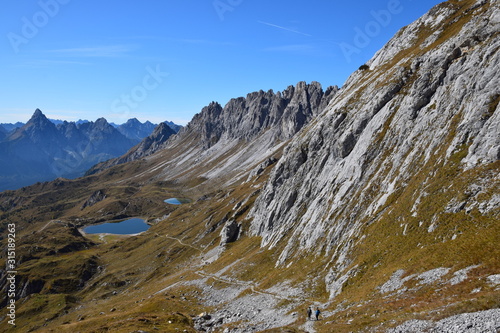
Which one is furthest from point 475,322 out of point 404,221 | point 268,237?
point 268,237

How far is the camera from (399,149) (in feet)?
207

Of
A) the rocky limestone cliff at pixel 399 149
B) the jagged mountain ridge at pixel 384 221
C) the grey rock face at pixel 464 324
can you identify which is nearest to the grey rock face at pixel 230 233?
the jagged mountain ridge at pixel 384 221

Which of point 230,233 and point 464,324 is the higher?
point 230,233

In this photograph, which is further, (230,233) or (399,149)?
(230,233)

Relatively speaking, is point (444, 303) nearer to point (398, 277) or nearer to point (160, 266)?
point (398, 277)

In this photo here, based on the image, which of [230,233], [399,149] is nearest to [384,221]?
[399,149]

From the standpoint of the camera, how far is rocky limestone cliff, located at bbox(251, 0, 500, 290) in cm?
4606

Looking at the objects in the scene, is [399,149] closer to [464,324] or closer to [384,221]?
[384,221]

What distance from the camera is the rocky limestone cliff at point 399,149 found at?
4606 cm

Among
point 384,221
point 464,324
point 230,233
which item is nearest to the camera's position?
point 464,324

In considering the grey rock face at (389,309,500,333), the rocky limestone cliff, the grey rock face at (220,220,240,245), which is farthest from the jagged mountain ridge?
the grey rock face at (220,220,240,245)

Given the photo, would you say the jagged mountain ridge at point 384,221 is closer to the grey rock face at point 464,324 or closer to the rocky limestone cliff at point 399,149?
the grey rock face at point 464,324

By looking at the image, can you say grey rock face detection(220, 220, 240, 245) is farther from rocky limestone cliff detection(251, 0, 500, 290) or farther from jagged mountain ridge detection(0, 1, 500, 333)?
rocky limestone cliff detection(251, 0, 500, 290)

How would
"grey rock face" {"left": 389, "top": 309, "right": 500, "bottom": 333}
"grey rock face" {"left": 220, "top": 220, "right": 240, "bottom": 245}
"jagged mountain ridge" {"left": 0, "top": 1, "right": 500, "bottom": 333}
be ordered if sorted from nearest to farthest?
"grey rock face" {"left": 389, "top": 309, "right": 500, "bottom": 333} < "jagged mountain ridge" {"left": 0, "top": 1, "right": 500, "bottom": 333} < "grey rock face" {"left": 220, "top": 220, "right": 240, "bottom": 245}
